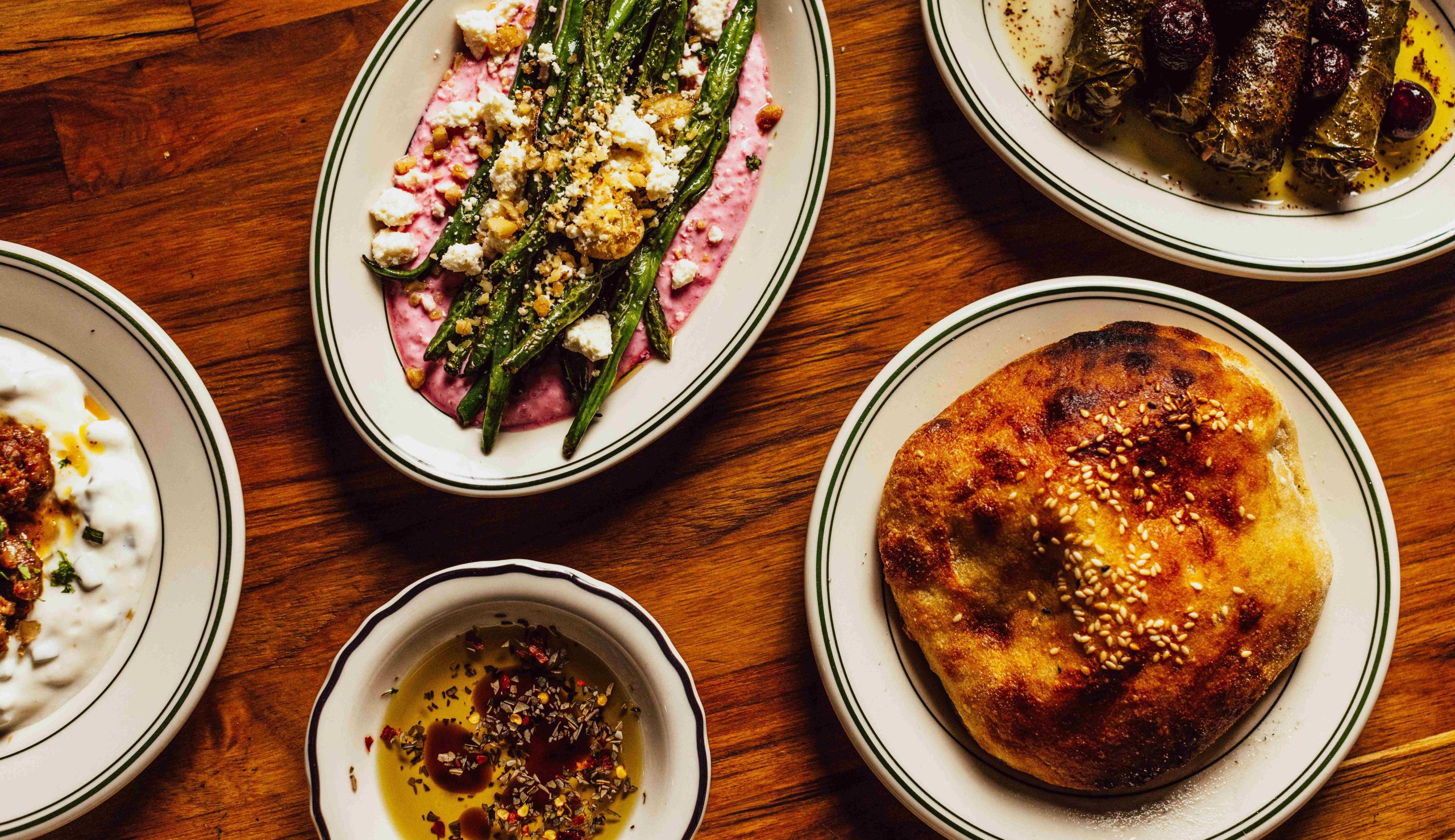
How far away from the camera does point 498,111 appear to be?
3.06m

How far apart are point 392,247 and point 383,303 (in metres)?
0.22

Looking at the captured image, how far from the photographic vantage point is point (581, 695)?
323 centimetres

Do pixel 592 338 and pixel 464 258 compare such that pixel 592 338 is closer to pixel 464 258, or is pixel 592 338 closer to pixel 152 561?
pixel 464 258

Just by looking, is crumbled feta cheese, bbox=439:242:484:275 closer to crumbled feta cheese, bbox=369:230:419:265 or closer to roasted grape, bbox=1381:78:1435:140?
crumbled feta cheese, bbox=369:230:419:265

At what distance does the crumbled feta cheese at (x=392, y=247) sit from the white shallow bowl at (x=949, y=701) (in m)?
1.68

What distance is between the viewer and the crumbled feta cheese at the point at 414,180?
3.13 m

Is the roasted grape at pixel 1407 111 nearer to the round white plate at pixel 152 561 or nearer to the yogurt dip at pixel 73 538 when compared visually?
the round white plate at pixel 152 561

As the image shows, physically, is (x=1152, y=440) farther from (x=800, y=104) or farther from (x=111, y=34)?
(x=111, y=34)

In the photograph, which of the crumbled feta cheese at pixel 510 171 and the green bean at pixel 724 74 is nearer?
the crumbled feta cheese at pixel 510 171

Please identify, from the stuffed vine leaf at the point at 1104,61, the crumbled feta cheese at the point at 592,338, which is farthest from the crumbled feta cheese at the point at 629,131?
the stuffed vine leaf at the point at 1104,61

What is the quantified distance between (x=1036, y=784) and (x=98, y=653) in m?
3.38

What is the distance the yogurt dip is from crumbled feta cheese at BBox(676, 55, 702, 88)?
7.76 feet

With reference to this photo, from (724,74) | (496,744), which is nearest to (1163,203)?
(724,74)

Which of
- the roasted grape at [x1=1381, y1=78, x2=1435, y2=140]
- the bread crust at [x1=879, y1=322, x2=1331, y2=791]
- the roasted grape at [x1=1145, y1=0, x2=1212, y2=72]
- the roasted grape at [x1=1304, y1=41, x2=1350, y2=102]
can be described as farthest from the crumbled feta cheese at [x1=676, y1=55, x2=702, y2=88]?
the roasted grape at [x1=1381, y1=78, x2=1435, y2=140]
